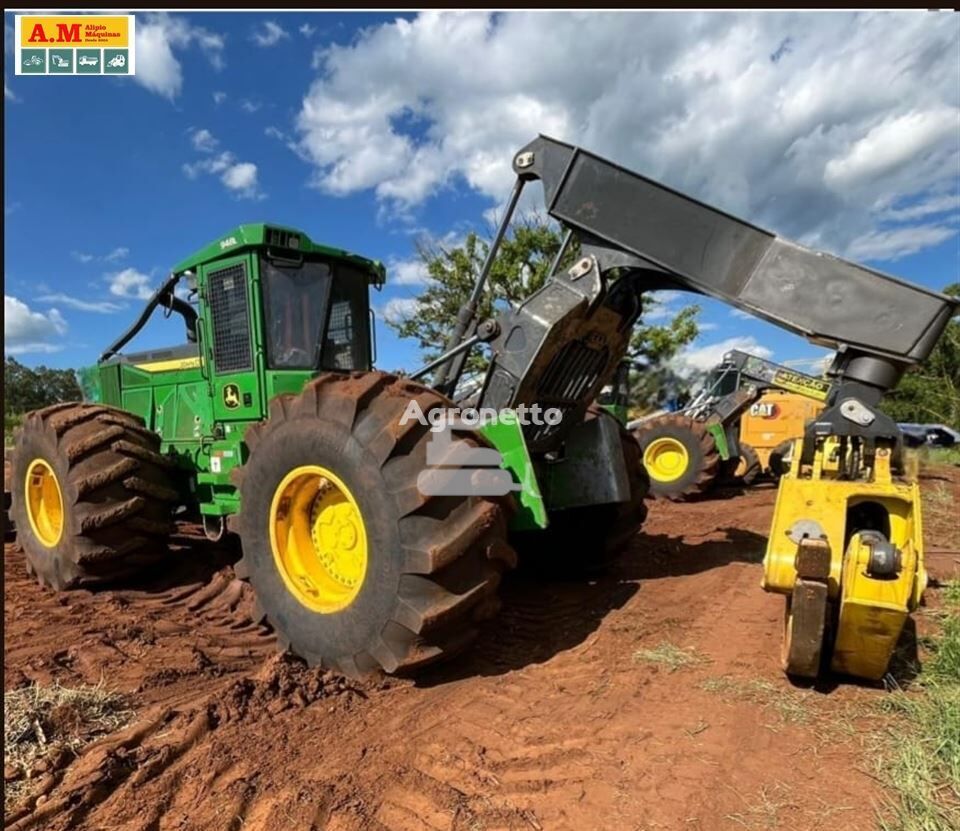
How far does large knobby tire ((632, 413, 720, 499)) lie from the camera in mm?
11250

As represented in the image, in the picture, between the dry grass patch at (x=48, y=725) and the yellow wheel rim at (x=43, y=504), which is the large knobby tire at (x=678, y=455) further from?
the dry grass patch at (x=48, y=725)

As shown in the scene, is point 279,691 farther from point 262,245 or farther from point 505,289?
point 505,289

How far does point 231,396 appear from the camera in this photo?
16.8ft

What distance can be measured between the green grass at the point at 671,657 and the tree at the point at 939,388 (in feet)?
67.3

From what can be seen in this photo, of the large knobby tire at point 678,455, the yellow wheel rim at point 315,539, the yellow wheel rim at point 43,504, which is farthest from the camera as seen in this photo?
the large knobby tire at point 678,455

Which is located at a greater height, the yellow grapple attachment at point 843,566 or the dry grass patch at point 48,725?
the yellow grapple attachment at point 843,566

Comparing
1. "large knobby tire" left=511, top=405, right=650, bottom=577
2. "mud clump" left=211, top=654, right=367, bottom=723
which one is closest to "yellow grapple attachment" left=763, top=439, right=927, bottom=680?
"large knobby tire" left=511, top=405, right=650, bottom=577

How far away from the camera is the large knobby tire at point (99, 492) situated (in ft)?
16.3

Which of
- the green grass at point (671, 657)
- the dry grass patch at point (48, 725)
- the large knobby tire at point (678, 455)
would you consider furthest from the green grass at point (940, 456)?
the dry grass patch at point (48, 725)

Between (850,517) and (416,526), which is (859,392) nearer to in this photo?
(850,517)

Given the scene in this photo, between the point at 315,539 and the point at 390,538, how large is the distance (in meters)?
0.91

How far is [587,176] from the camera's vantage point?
4047mm

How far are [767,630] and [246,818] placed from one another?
321 centimetres

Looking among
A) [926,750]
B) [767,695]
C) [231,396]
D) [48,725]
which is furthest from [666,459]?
[48,725]
